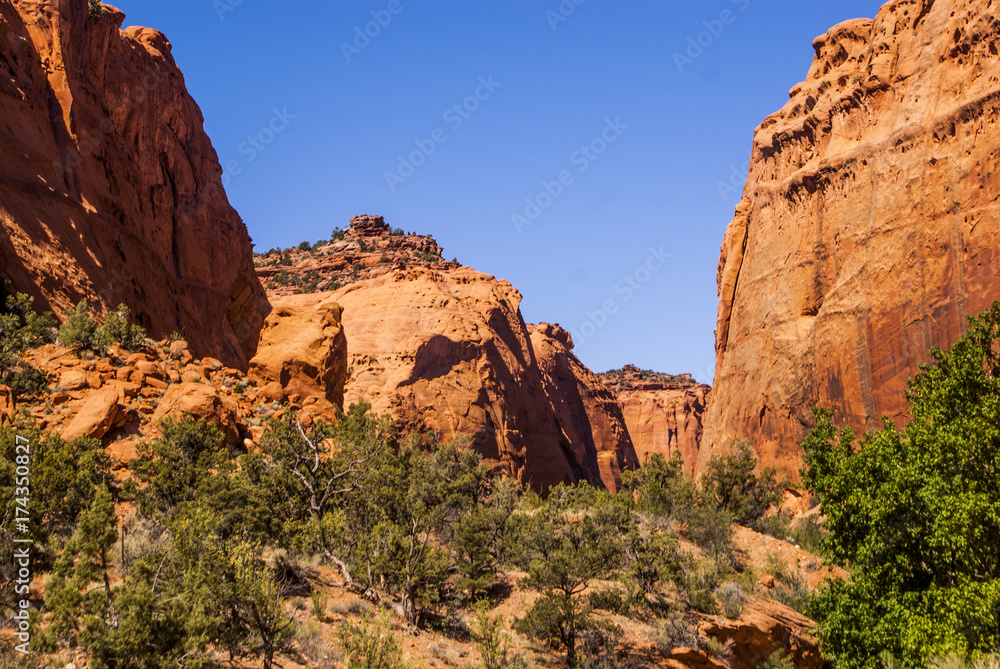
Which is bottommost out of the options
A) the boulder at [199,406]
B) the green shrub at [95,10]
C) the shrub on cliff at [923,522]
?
the shrub on cliff at [923,522]

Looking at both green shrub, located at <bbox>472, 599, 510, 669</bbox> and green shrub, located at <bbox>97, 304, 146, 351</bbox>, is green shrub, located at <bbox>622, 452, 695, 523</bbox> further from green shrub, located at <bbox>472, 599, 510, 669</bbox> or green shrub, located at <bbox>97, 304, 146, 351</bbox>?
green shrub, located at <bbox>97, 304, 146, 351</bbox>

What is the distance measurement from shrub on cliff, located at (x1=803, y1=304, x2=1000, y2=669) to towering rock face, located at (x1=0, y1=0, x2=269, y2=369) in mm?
22679

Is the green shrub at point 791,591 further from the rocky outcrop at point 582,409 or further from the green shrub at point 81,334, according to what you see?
the rocky outcrop at point 582,409

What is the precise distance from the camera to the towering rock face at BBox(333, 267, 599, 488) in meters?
42.4

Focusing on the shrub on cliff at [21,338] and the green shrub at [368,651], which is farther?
the shrub on cliff at [21,338]

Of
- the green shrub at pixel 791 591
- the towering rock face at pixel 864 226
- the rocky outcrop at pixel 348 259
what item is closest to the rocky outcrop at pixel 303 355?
the green shrub at pixel 791 591

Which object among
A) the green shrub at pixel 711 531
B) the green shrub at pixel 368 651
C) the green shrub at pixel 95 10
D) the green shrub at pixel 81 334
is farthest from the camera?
the green shrub at pixel 95 10

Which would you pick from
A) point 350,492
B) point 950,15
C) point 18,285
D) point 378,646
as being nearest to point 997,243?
point 950,15

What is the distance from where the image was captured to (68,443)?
16297 mm

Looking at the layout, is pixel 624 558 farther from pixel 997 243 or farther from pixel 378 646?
pixel 997 243

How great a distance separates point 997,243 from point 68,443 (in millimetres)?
32455

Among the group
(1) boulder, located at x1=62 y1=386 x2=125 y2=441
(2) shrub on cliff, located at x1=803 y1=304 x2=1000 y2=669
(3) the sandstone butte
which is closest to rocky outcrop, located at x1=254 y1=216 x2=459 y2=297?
(3) the sandstone butte

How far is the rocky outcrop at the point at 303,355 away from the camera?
26172mm

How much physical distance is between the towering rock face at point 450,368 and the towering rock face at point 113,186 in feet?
24.4
